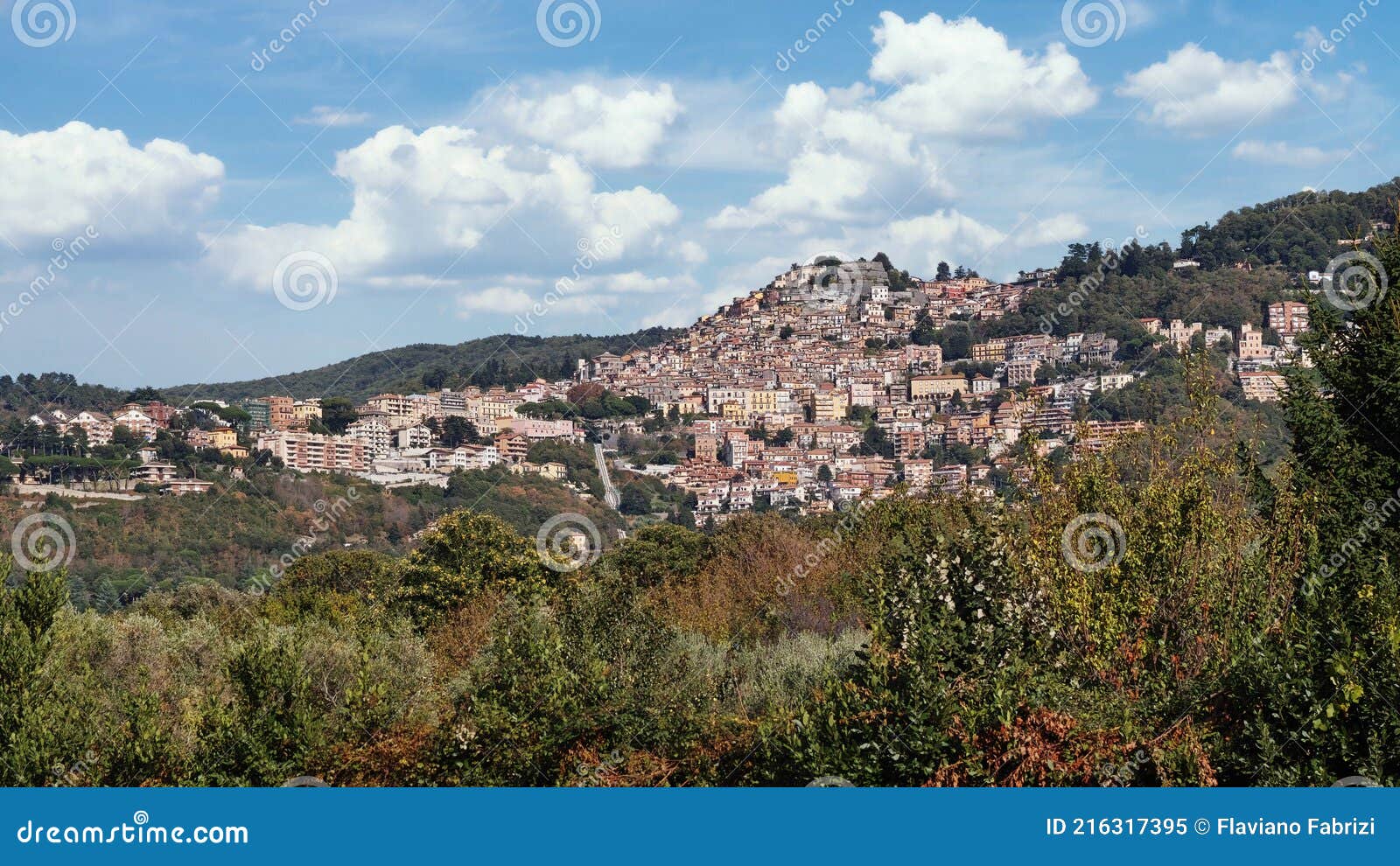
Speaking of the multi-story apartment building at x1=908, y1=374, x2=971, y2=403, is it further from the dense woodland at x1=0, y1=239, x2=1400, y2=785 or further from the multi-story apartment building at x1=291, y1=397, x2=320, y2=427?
the dense woodland at x1=0, y1=239, x2=1400, y2=785

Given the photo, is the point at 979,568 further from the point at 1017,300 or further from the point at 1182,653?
the point at 1017,300

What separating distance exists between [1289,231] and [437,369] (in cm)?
6268

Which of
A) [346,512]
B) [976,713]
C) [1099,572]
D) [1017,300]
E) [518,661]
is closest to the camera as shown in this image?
[976,713]

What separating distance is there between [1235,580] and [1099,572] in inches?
32.6

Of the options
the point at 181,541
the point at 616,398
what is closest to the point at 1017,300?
the point at 616,398

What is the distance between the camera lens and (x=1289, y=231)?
82.4 meters

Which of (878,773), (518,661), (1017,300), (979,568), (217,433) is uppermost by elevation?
(1017,300)

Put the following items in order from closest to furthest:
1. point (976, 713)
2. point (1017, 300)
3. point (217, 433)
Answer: point (976, 713) < point (217, 433) < point (1017, 300)

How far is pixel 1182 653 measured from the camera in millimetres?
7812

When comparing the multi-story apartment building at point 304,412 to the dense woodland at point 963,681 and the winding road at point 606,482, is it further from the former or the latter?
the dense woodland at point 963,681

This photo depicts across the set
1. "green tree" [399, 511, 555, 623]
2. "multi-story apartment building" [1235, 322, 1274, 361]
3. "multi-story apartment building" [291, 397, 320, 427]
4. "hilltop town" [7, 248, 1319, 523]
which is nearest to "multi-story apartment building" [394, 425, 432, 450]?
"hilltop town" [7, 248, 1319, 523]

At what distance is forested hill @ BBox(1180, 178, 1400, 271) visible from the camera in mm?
75250

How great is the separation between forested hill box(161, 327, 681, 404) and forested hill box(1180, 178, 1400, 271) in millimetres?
52388

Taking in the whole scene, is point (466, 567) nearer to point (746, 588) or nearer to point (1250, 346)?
point (746, 588)
